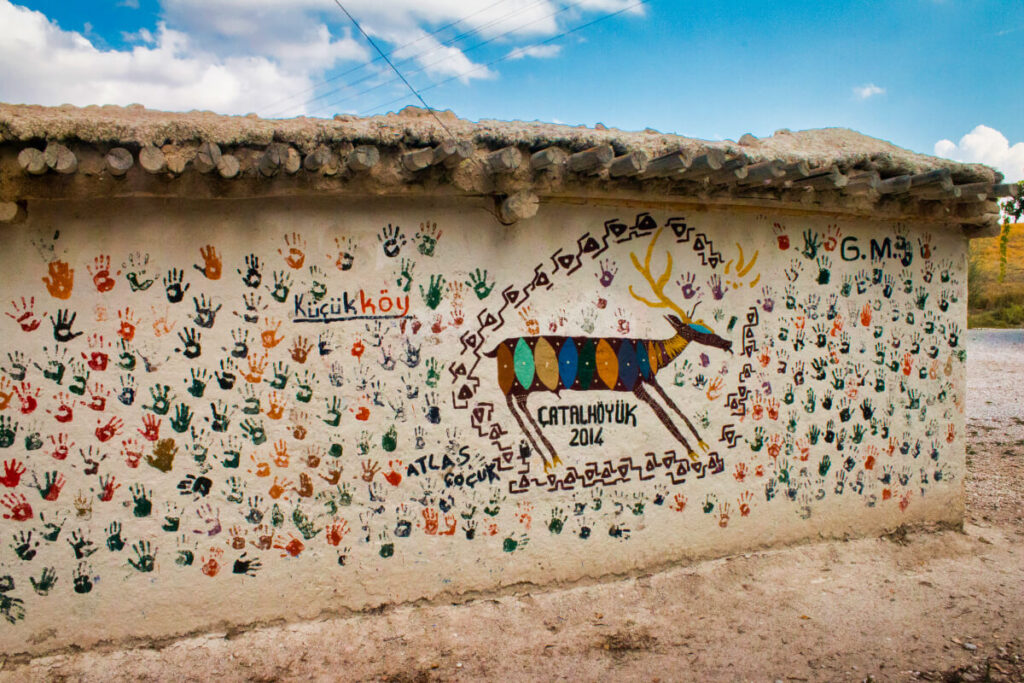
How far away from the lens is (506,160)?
353 cm

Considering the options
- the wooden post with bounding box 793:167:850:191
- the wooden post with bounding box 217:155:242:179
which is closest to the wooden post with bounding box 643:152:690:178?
the wooden post with bounding box 793:167:850:191

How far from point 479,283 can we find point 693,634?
2154 millimetres

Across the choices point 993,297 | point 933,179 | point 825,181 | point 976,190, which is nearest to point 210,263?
point 825,181

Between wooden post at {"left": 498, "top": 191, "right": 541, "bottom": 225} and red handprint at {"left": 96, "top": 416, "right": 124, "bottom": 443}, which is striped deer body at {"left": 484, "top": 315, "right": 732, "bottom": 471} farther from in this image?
red handprint at {"left": 96, "top": 416, "right": 124, "bottom": 443}

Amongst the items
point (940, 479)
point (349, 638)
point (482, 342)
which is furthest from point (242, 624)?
point (940, 479)

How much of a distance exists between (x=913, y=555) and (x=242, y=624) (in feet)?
13.9

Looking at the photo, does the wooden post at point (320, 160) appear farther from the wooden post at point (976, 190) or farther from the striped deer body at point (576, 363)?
the wooden post at point (976, 190)

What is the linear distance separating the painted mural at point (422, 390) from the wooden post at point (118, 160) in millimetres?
464

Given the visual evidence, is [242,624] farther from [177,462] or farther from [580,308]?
[580,308]

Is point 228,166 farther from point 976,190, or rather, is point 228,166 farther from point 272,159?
point 976,190

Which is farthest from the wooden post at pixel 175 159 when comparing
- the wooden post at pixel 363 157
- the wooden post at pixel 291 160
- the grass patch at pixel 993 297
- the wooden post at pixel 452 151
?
the grass patch at pixel 993 297

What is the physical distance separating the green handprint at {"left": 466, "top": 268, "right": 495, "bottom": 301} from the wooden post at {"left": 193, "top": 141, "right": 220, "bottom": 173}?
4.46ft

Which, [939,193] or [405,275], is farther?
[939,193]

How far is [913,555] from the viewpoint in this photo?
5.02 m
